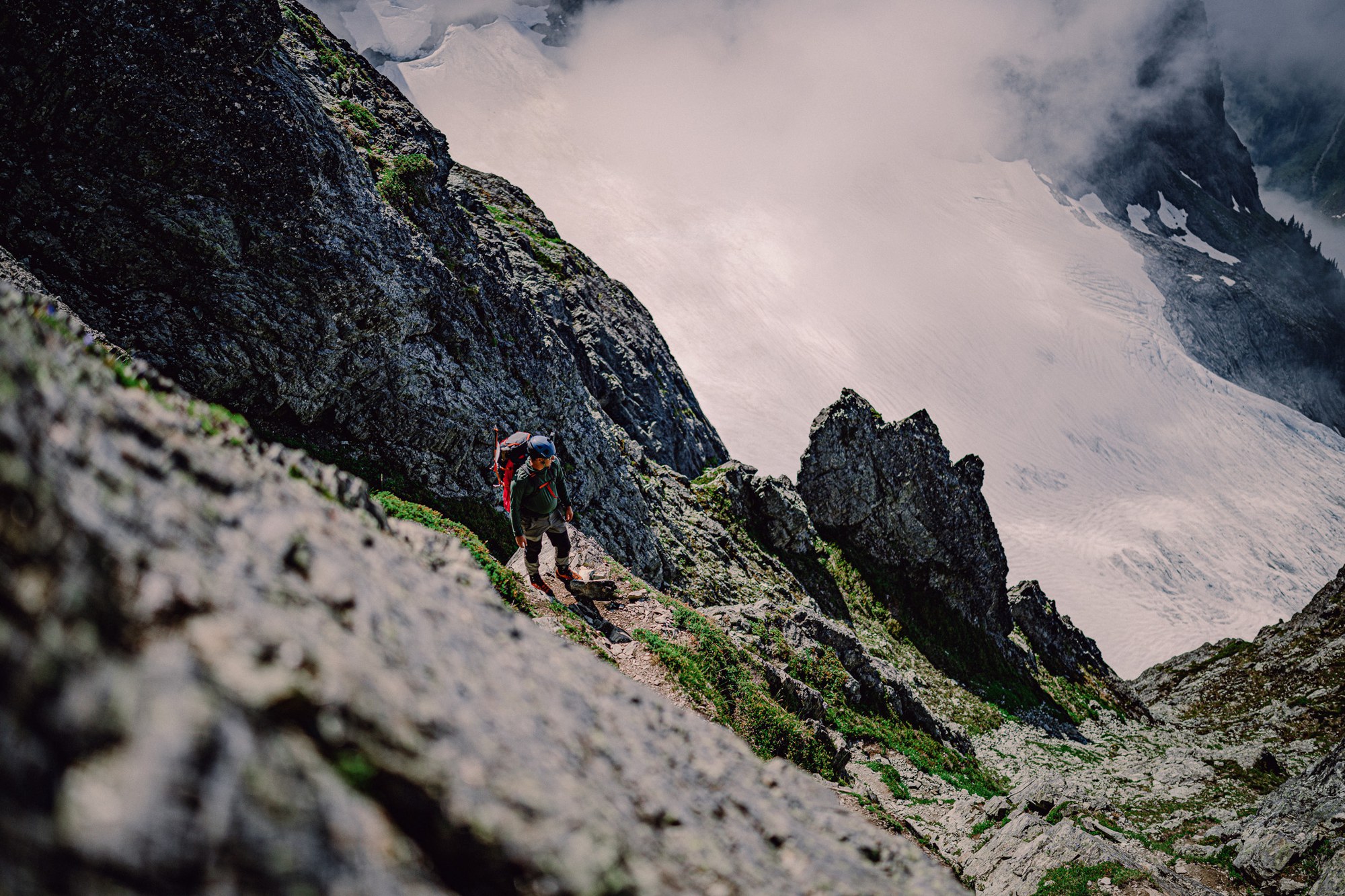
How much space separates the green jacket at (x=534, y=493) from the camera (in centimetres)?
1255

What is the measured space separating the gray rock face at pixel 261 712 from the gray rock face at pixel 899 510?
38.1 meters

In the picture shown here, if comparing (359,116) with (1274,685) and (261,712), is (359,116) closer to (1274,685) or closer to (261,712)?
(261,712)

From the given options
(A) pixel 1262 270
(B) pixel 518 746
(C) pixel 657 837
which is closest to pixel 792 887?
(C) pixel 657 837

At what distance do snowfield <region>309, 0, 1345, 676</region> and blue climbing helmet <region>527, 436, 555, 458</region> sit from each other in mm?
70360

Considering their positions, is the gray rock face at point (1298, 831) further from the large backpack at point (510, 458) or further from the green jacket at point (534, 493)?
the large backpack at point (510, 458)

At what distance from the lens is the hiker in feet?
40.8

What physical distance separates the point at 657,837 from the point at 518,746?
1.17m

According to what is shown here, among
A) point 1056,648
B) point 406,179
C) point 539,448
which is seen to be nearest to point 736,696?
point 539,448

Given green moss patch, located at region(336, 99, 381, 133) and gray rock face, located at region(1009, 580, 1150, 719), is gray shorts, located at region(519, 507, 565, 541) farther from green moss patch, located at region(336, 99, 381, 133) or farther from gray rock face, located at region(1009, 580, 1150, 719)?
gray rock face, located at region(1009, 580, 1150, 719)

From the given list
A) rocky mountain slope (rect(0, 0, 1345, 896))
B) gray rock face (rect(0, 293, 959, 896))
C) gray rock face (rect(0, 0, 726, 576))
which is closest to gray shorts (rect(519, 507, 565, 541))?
rocky mountain slope (rect(0, 0, 1345, 896))

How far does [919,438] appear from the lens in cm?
4397

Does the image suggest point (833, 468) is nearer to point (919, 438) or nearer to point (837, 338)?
point (919, 438)

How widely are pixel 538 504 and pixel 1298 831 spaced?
927 inches

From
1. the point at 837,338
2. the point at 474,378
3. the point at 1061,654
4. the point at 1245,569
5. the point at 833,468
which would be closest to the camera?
the point at 474,378
